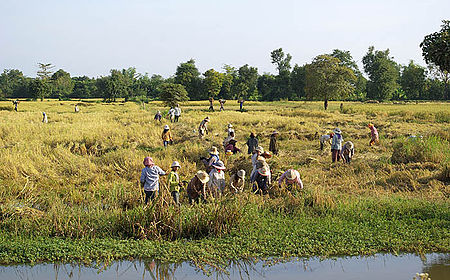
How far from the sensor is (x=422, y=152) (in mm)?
14383

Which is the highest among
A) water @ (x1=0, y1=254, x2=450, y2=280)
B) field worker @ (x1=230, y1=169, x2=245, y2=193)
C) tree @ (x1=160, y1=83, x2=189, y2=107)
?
tree @ (x1=160, y1=83, x2=189, y2=107)

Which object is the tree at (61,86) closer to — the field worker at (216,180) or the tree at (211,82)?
the tree at (211,82)

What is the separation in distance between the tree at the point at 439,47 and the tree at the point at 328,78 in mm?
21844

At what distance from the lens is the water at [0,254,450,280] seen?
679 cm

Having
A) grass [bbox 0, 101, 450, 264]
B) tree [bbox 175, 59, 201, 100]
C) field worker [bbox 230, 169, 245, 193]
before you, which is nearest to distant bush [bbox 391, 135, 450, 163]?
grass [bbox 0, 101, 450, 264]

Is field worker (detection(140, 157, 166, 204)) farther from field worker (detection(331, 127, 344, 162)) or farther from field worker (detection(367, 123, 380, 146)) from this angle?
field worker (detection(367, 123, 380, 146))

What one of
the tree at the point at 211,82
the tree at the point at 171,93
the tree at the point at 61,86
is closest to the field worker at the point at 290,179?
the tree at the point at 171,93

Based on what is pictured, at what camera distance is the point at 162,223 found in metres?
8.20

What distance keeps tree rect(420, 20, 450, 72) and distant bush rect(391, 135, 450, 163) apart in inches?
247

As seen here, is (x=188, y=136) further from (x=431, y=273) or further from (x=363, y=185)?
(x=431, y=273)

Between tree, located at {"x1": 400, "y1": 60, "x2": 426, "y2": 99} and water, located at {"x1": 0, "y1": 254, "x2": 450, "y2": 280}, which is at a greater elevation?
tree, located at {"x1": 400, "y1": 60, "x2": 426, "y2": 99}

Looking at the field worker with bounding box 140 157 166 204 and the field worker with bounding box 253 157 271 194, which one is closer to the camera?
the field worker with bounding box 140 157 166 204

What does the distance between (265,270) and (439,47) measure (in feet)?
56.0

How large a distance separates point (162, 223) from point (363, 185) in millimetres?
6584
